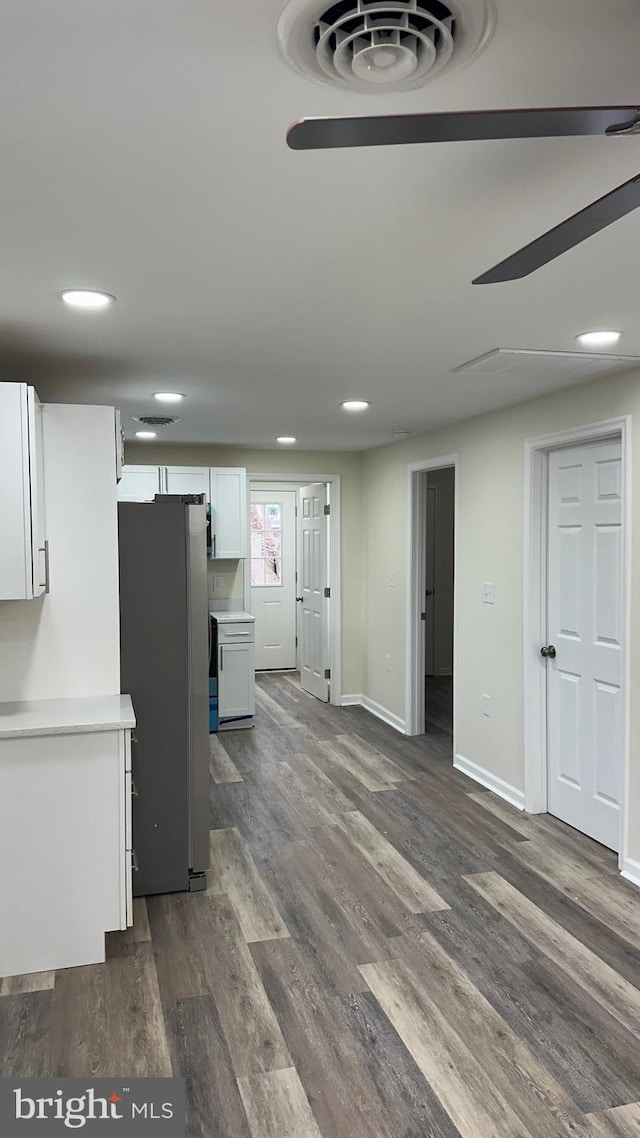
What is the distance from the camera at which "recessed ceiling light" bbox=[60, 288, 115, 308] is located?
229cm

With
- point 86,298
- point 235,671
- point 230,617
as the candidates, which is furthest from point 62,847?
point 230,617

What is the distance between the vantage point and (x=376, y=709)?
6.64m

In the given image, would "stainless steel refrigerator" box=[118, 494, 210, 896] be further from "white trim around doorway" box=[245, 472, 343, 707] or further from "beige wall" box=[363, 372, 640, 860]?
"white trim around doorway" box=[245, 472, 343, 707]

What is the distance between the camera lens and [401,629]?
20.0 ft

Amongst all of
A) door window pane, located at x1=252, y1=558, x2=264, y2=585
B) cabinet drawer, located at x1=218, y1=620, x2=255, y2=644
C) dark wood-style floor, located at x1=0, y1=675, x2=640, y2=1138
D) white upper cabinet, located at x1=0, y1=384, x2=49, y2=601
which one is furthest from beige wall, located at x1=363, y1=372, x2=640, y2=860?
door window pane, located at x1=252, y1=558, x2=264, y2=585

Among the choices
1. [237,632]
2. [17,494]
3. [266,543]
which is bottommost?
[237,632]

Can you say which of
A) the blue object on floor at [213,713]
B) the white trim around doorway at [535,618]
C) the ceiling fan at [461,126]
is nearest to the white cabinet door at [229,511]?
the blue object on floor at [213,713]

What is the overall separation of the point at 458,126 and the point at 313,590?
6.45m

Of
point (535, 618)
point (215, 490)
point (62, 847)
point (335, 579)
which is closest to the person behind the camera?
point (62, 847)

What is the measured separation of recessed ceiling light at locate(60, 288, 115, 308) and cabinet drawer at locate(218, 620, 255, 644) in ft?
12.9

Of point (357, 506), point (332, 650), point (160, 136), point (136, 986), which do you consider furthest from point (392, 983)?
point (357, 506)

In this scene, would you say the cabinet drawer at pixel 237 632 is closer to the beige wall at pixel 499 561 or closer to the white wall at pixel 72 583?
the beige wall at pixel 499 561

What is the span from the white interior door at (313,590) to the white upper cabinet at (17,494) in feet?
14.3

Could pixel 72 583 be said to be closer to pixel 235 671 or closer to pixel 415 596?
pixel 235 671
